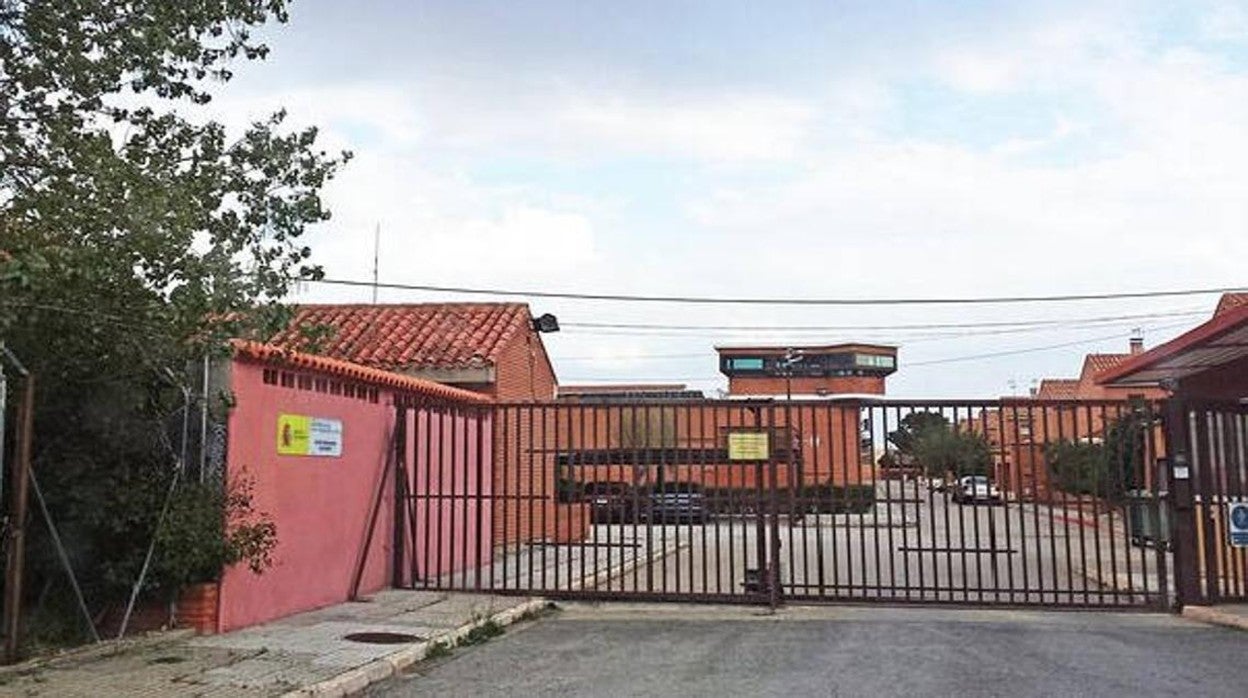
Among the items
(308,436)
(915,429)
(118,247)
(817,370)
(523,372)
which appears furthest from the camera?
(817,370)

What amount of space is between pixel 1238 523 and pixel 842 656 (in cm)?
614

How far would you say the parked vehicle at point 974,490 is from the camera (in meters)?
13.6

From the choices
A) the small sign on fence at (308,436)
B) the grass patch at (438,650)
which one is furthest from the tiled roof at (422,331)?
the grass patch at (438,650)

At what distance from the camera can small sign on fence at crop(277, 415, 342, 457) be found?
38.8ft

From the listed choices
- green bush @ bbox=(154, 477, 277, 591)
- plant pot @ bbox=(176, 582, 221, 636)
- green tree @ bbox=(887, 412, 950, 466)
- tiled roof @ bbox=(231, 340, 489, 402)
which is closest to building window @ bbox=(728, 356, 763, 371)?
tiled roof @ bbox=(231, 340, 489, 402)

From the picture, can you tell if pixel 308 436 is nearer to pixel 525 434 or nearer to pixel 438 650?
pixel 438 650

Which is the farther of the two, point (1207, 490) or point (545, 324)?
point (545, 324)

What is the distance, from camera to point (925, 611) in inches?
531

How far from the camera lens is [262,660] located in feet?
30.3

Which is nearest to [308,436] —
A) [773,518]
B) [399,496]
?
[399,496]

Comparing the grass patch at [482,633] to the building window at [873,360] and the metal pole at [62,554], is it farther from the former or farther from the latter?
the building window at [873,360]

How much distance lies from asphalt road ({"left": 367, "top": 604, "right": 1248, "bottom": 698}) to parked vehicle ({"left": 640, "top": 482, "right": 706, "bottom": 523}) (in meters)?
1.26

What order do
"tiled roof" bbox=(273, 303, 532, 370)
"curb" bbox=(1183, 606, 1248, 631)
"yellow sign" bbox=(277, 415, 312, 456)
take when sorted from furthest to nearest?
"tiled roof" bbox=(273, 303, 532, 370) < "curb" bbox=(1183, 606, 1248, 631) < "yellow sign" bbox=(277, 415, 312, 456)

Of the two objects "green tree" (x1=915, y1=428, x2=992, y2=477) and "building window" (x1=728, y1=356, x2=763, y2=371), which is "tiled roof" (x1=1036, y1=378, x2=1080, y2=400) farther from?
"green tree" (x1=915, y1=428, x2=992, y2=477)
